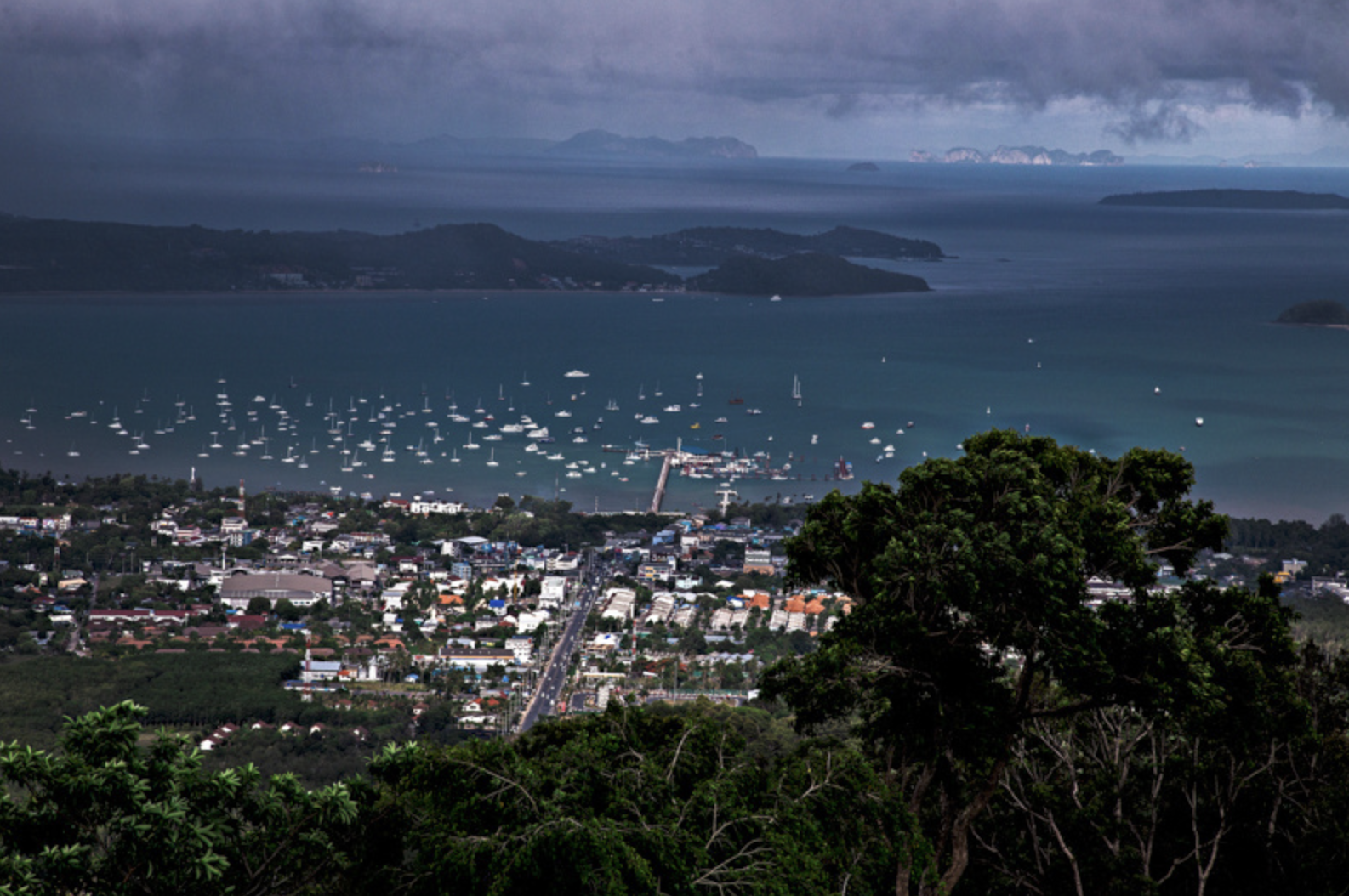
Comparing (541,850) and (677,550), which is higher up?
(541,850)

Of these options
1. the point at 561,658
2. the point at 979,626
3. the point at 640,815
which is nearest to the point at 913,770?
the point at 979,626

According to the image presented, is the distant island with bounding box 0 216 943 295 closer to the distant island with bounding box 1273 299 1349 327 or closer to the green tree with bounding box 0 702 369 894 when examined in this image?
the distant island with bounding box 1273 299 1349 327

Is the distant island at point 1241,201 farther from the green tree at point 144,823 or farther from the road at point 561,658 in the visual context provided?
the green tree at point 144,823

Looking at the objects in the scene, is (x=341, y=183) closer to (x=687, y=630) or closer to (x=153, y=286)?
(x=153, y=286)

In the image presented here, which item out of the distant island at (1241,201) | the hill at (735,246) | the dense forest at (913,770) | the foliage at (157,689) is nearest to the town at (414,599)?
the foliage at (157,689)

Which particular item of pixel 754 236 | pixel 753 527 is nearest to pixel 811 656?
pixel 753 527
